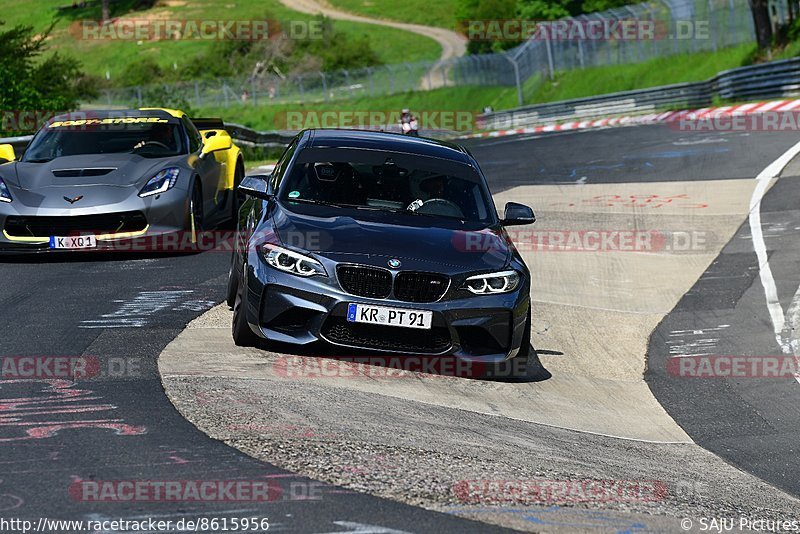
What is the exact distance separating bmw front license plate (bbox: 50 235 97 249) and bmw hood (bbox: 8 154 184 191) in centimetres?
49

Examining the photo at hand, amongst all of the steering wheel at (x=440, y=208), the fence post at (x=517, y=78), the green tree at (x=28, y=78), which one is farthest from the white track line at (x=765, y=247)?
the fence post at (x=517, y=78)

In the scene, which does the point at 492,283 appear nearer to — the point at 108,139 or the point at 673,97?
the point at 108,139

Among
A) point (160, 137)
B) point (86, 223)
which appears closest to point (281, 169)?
point (86, 223)

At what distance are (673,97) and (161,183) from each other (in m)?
28.6

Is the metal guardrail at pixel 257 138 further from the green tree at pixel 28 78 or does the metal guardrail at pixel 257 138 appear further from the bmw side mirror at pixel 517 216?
the bmw side mirror at pixel 517 216

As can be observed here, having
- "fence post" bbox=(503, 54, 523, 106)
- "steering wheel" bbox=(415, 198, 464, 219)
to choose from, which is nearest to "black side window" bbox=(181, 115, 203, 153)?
"steering wheel" bbox=(415, 198, 464, 219)

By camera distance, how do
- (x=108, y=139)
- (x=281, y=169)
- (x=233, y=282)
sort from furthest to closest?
(x=108, y=139) → (x=281, y=169) → (x=233, y=282)

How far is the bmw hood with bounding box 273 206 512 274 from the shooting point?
780cm

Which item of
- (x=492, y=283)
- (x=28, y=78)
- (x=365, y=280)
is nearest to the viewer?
(x=365, y=280)

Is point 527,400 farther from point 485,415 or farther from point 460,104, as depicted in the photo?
point 460,104

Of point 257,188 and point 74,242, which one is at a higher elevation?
point 257,188

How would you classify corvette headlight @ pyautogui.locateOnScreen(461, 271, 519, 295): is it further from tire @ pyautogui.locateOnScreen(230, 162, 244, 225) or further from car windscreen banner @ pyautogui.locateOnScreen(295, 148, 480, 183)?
tire @ pyautogui.locateOnScreen(230, 162, 244, 225)

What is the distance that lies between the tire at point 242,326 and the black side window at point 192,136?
205 inches

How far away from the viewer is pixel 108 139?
12.9 meters
